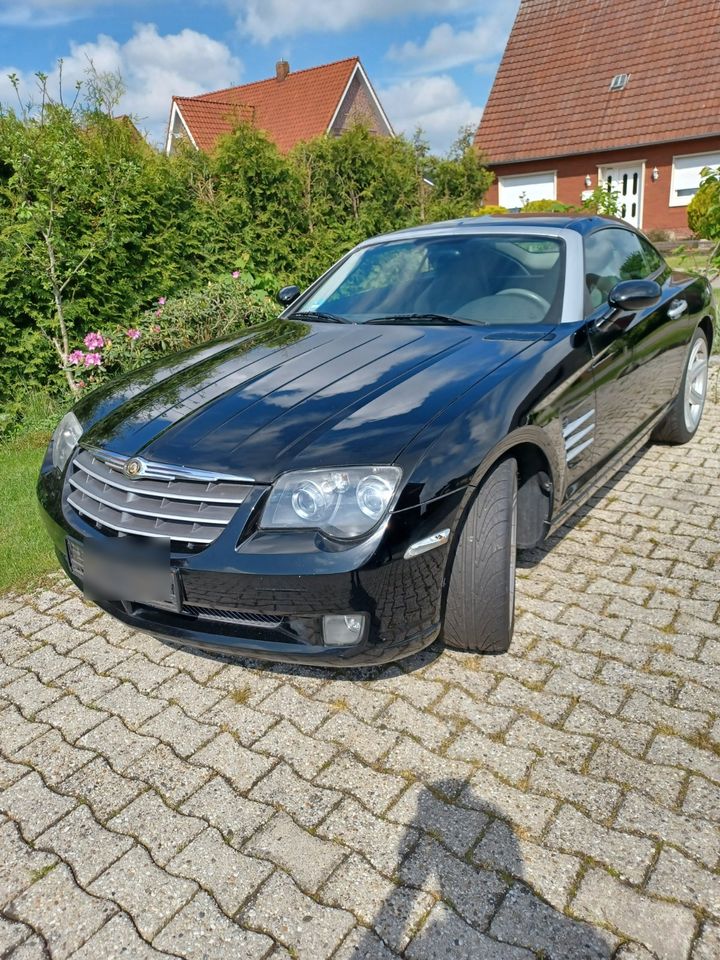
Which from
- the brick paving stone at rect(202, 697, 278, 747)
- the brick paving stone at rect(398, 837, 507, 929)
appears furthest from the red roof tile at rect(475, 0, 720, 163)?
the brick paving stone at rect(398, 837, 507, 929)

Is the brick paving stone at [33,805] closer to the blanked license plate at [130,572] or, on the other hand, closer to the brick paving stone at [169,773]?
the brick paving stone at [169,773]

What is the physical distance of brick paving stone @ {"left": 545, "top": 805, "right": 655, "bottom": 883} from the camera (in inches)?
76.1

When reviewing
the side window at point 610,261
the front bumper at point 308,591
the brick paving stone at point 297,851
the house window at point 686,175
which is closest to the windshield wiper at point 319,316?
the side window at point 610,261

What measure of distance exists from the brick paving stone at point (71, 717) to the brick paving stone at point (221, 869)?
0.74 meters

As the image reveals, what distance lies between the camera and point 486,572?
2.51m

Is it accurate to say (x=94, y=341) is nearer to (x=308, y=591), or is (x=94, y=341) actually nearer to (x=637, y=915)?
(x=308, y=591)

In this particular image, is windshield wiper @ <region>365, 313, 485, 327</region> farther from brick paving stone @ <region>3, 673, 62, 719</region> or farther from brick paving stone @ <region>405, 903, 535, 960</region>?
brick paving stone @ <region>405, 903, 535, 960</region>

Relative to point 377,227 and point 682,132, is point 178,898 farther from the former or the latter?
point 682,132

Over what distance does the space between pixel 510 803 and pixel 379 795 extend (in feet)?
1.28


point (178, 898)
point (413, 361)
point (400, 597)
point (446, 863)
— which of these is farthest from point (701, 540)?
point (178, 898)

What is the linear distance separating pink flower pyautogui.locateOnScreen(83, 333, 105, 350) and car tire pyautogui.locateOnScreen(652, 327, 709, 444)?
4.40 m

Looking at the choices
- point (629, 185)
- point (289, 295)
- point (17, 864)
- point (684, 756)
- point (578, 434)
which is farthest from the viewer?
point (629, 185)

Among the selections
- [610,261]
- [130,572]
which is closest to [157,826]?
[130,572]

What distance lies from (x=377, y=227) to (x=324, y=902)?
867 centimetres
